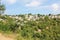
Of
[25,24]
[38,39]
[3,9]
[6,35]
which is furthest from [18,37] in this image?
[3,9]

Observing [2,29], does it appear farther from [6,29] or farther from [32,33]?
[32,33]

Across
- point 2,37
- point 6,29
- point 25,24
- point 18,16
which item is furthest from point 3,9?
point 2,37

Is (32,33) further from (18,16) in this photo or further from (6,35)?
(18,16)

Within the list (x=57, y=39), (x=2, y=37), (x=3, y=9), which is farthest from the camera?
(x=3, y=9)

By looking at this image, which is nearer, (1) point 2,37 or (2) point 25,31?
(1) point 2,37

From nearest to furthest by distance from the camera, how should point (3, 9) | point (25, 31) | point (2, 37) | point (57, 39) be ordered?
point (2, 37) < point (25, 31) < point (57, 39) < point (3, 9)

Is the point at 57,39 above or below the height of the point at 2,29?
below
